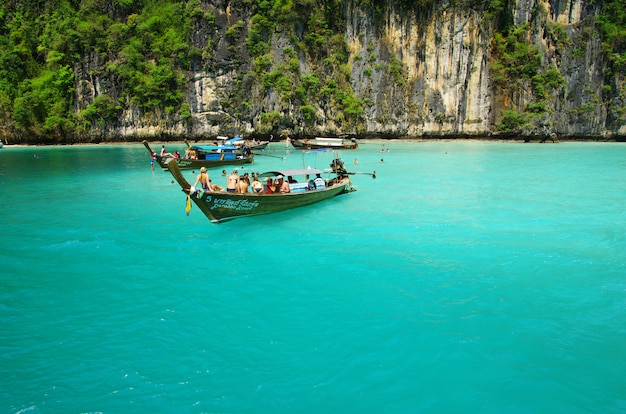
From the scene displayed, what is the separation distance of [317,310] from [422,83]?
57.3 metres

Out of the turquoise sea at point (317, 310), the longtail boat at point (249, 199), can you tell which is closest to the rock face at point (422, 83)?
the longtail boat at point (249, 199)

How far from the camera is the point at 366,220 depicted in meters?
15.8

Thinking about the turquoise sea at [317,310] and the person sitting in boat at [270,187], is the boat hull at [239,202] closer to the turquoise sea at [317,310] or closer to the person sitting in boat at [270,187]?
the turquoise sea at [317,310]

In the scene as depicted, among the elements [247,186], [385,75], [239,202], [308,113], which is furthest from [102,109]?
[239,202]

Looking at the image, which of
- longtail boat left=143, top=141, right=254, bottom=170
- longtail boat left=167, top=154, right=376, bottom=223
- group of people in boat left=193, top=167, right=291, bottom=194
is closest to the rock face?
longtail boat left=143, top=141, right=254, bottom=170

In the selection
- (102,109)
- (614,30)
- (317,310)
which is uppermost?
(614,30)

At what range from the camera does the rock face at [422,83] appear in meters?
57.6

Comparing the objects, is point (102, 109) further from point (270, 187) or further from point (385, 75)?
Answer: point (270, 187)

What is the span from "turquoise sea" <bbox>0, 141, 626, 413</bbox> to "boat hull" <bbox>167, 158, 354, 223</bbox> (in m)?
0.43

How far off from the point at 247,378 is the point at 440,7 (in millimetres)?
63513

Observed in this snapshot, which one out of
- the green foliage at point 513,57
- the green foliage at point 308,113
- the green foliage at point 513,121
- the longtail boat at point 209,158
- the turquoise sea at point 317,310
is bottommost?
the turquoise sea at point 317,310

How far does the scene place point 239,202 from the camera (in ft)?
49.6

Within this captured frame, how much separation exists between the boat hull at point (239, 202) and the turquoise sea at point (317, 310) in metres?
0.43

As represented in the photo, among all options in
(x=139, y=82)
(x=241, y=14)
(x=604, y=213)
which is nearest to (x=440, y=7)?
(x=241, y=14)
